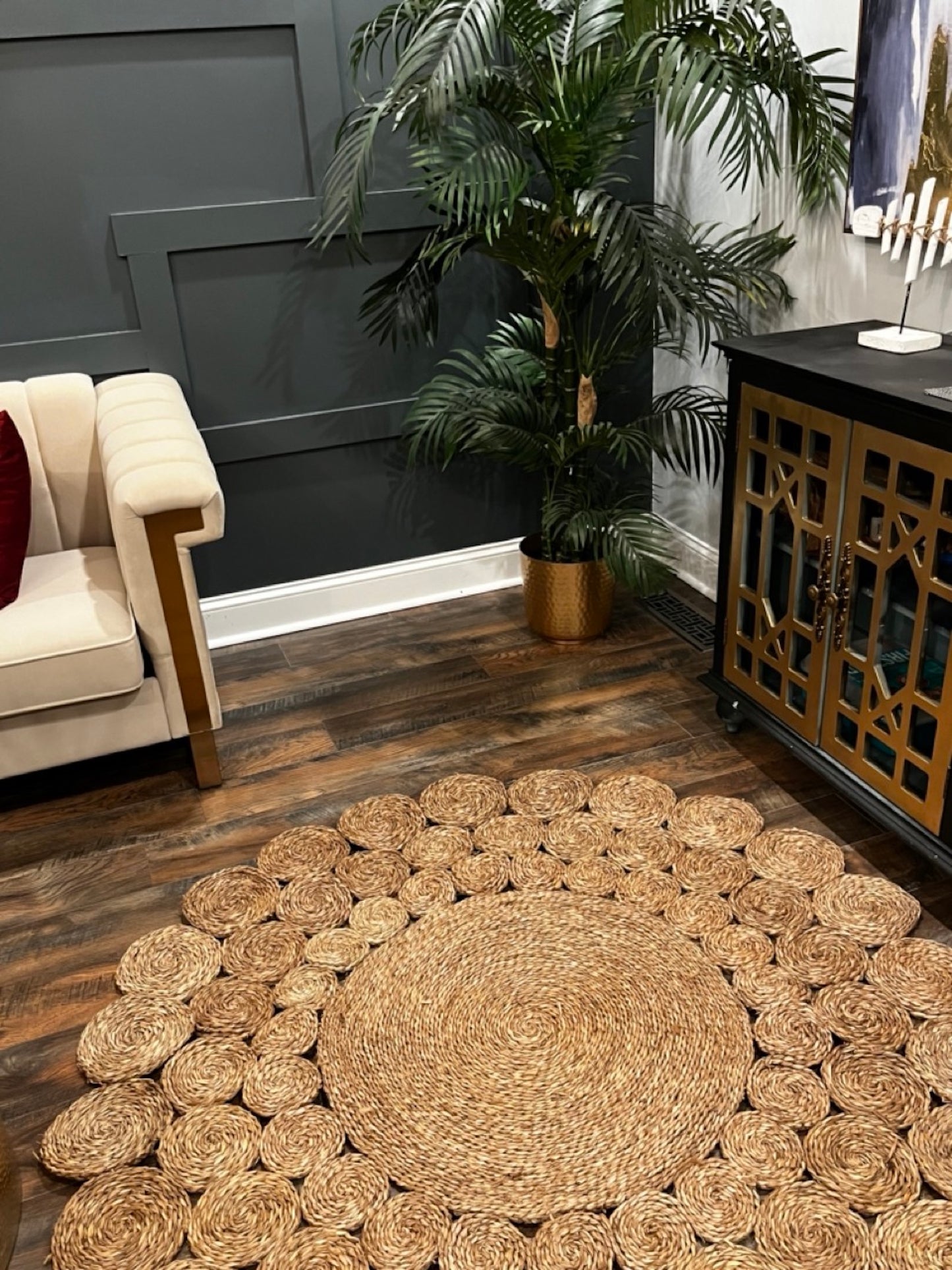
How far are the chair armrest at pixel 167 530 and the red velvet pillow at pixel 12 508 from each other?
0.55 feet

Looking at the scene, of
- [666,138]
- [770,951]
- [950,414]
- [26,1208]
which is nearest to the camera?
[26,1208]

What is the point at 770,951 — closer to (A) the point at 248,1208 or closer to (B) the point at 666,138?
(A) the point at 248,1208

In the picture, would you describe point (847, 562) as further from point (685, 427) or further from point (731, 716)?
point (685, 427)

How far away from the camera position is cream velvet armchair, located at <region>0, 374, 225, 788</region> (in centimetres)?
203

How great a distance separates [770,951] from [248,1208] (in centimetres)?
90

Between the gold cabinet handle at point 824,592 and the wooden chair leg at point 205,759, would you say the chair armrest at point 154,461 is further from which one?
the gold cabinet handle at point 824,592

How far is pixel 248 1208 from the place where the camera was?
1.43 m

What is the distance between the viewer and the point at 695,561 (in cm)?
310

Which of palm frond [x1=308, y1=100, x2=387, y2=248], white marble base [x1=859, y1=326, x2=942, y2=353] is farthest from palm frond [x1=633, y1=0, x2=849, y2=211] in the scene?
palm frond [x1=308, y1=100, x2=387, y2=248]

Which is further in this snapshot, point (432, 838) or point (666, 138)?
point (666, 138)

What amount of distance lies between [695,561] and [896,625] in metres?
1.24

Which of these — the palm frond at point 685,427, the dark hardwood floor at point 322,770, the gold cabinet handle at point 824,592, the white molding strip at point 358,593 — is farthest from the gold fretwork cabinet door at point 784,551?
the white molding strip at point 358,593

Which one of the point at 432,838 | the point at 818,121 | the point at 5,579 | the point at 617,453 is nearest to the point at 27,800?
the point at 5,579

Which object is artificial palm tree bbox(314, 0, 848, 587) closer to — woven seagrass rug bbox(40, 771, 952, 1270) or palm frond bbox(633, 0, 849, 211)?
palm frond bbox(633, 0, 849, 211)
